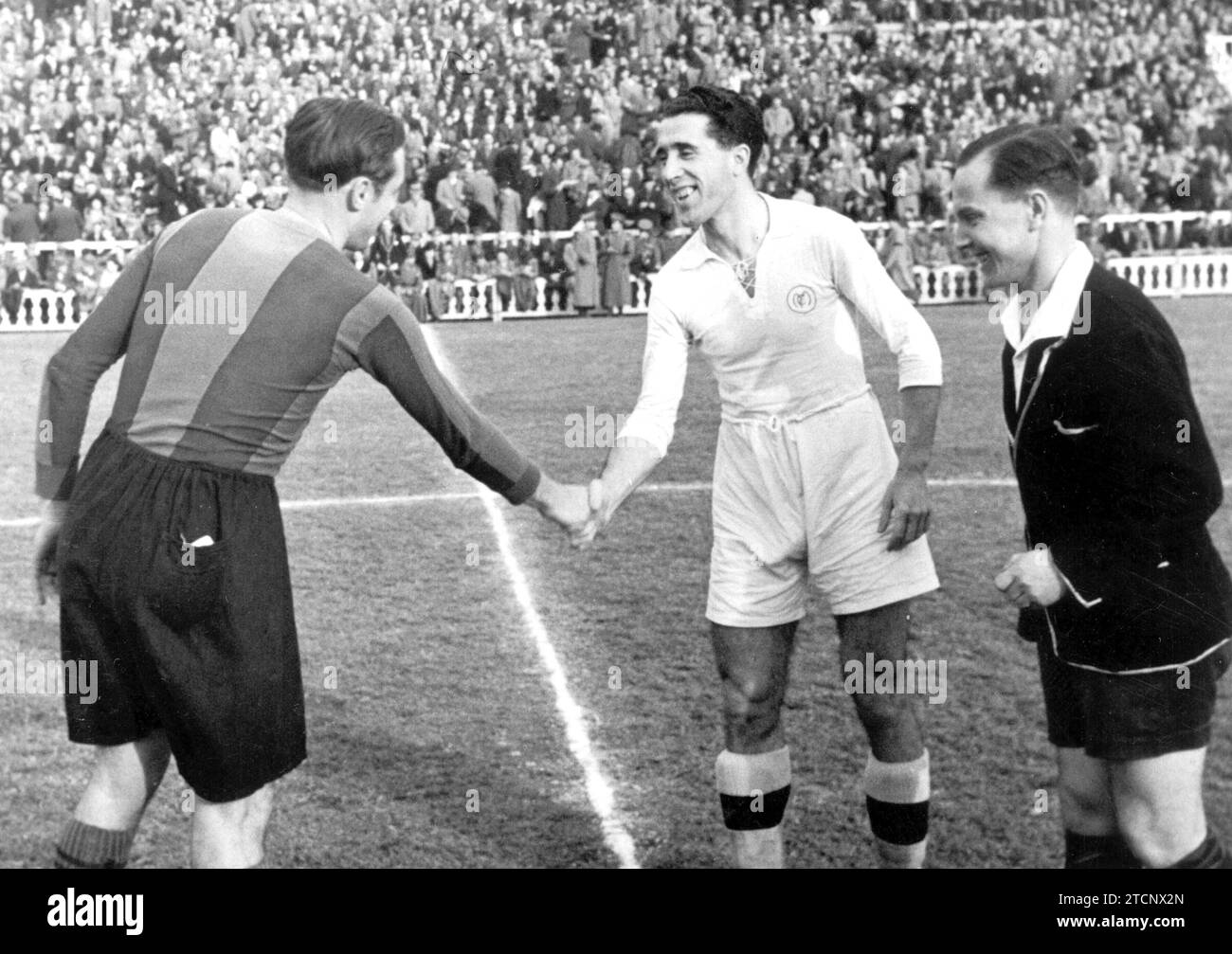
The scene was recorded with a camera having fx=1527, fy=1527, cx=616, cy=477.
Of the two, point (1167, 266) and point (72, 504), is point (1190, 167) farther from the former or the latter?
point (72, 504)

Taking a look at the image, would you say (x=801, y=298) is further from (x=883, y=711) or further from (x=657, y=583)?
(x=657, y=583)

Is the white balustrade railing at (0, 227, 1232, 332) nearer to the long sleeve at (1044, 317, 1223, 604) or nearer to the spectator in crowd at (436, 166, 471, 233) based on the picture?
the spectator in crowd at (436, 166, 471, 233)

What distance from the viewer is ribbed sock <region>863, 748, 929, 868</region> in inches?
144

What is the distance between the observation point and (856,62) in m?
14.8

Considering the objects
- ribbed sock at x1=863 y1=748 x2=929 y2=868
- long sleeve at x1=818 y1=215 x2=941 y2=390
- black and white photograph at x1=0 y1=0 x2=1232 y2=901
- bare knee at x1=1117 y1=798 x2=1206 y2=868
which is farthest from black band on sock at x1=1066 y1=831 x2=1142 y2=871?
long sleeve at x1=818 y1=215 x2=941 y2=390

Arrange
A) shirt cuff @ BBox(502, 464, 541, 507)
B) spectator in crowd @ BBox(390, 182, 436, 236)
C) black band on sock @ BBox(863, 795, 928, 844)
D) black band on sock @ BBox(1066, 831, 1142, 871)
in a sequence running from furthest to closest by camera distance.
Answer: spectator in crowd @ BBox(390, 182, 436, 236), black band on sock @ BBox(863, 795, 928, 844), shirt cuff @ BBox(502, 464, 541, 507), black band on sock @ BBox(1066, 831, 1142, 871)

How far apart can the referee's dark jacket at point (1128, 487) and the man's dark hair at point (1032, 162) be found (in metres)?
0.21

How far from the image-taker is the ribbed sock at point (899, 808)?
366 cm

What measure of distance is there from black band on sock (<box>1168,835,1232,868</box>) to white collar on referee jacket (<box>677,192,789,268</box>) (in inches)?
65.9

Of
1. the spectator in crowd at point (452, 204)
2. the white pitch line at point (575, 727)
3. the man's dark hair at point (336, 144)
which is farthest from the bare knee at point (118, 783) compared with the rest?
the spectator in crowd at point (452, 204)

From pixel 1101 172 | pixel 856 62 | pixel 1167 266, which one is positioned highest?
pixel 856 62

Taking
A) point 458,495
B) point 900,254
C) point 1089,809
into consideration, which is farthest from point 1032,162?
point 900,254
